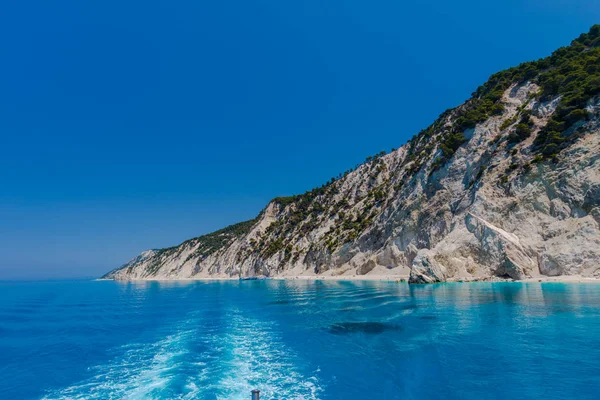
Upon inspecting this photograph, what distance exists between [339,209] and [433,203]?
39.5 metres

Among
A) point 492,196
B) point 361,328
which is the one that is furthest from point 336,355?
point 492,196

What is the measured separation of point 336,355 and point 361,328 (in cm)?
513

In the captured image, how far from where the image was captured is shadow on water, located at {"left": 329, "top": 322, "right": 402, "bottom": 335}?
715 inches

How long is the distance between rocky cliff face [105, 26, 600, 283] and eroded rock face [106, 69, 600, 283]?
0.14m

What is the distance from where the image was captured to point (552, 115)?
45062 mm

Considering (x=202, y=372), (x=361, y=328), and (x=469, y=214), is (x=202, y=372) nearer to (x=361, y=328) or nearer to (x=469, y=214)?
(x=361, y=328)

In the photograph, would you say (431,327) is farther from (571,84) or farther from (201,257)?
(201,257)

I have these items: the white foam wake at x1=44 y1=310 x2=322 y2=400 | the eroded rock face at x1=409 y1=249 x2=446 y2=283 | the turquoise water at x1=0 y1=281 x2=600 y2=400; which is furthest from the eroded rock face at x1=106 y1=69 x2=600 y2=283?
the white foam wake at x1=44 y1=310 x2=322 y2=400

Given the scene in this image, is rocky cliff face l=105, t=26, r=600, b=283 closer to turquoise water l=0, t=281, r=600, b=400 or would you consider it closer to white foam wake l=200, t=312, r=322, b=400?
turquoise water l=0, t=281, r=600, b=400

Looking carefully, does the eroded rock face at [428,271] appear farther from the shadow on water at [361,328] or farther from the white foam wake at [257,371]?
the white foam wake at [257,371]

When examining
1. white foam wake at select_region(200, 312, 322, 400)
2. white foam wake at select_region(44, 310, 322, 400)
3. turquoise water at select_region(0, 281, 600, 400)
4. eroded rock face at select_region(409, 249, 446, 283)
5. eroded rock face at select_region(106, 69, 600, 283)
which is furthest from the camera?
eroded rock face at select_region(409, 249, 446, 283)

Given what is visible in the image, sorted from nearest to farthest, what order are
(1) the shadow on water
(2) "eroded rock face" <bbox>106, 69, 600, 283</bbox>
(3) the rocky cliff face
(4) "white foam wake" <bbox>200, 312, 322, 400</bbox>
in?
(4) "white foam wake" <bbox>200, 312, 322, 400</bbox> < (1) the shadow on water < (2) "eroded rock face" <bbox>106, 69, 600, 283</bbox> < (3) the rocky cliff face

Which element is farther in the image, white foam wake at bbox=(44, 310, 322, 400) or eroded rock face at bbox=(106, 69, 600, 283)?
eroded rock face at bbox=(106, 69, 600, 283)

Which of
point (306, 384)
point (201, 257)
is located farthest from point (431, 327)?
point (201, 257)
